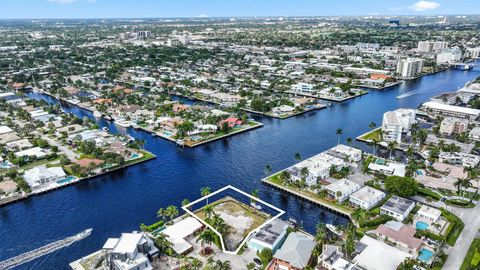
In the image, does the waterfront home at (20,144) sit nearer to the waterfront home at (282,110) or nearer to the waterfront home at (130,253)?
the waterfront home at (130,253)

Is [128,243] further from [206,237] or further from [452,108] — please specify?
[452,108]

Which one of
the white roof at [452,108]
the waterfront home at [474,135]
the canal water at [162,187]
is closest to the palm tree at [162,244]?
the canal water at [162,187]

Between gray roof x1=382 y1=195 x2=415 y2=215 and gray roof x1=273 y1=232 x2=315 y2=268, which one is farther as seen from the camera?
gray roof x1=382 y1=195 x2=415 y2=215

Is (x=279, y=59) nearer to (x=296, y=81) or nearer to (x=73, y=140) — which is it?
(x=296, y=81)

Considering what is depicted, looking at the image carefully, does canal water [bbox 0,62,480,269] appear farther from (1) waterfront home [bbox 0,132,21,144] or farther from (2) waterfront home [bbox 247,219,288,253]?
(1) waterfront home [bbox 0,132,21,144]

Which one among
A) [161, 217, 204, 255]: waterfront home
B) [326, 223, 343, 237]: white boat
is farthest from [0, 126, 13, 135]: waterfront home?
[326, 223, 343, 237]: white boat

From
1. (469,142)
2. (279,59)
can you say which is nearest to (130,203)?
(469,142)

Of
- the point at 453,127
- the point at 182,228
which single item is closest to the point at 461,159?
the point at 453,127
